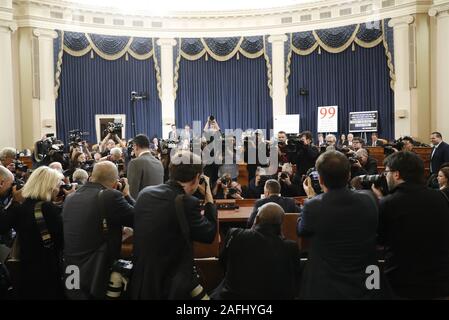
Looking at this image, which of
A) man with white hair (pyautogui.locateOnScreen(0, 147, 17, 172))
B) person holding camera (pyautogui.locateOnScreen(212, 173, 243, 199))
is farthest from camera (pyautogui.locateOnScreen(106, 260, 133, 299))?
man with white hair (pyautogui.locateOnScreen(0, 147, 17, 172))

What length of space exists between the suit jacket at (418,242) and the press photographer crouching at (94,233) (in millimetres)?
1447

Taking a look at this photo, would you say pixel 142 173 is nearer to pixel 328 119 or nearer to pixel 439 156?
pixel 439 156

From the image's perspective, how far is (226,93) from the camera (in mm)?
15688

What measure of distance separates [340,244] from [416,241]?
45cm

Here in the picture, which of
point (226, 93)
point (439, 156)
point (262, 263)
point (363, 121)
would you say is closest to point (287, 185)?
point (262, 263)

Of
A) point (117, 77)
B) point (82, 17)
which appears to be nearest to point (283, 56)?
point (117, 77)

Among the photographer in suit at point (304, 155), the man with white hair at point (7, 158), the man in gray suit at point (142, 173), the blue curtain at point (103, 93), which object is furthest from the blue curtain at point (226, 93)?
the man in gray suit at point (142, 173)

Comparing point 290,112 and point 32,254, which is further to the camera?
point 290,112

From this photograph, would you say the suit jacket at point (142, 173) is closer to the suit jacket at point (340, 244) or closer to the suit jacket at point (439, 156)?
the suit jacket at point (340, 244)

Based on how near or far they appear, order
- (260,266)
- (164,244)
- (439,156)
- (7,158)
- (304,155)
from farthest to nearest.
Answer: (439,156), (304,155), (7,158), (260,266), (164,244)
